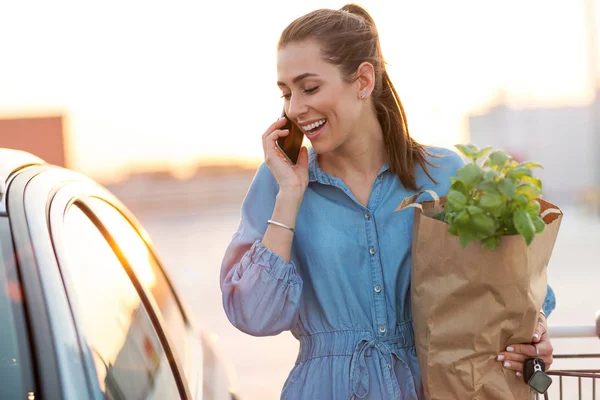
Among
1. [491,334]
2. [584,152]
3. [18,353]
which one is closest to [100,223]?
[18,353]

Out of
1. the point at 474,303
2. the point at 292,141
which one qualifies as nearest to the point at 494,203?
the point at 474,303

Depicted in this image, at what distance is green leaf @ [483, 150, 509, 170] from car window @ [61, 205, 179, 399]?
93 cm

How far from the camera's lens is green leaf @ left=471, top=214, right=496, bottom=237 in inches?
73.2

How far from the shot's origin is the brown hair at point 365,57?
238 centimetres

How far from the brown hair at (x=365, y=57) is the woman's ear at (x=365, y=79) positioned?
0.05ft

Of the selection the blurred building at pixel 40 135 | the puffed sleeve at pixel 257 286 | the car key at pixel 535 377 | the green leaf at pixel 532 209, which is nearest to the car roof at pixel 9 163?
the puffed sleeve at pixel 257 286

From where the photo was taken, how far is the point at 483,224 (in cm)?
186

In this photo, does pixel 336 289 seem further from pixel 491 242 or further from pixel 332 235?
pixel 491 242

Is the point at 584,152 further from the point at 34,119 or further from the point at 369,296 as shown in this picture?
the point at 369,296

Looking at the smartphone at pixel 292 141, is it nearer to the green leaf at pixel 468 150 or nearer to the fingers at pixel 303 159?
the fingers at pixel 303 159

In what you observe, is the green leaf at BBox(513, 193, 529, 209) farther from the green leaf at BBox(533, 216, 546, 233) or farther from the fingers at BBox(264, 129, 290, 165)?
the fingers at BBox(264, 129, 290, 165)

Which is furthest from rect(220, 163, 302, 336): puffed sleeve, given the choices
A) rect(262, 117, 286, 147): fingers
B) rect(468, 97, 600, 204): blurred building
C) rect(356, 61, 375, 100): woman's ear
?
rect(468, 97, 600, 204): blurred building

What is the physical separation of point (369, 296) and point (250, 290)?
33 cm

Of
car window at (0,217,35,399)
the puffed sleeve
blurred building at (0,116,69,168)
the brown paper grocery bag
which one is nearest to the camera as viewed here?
car window at (0,217,35,399)
